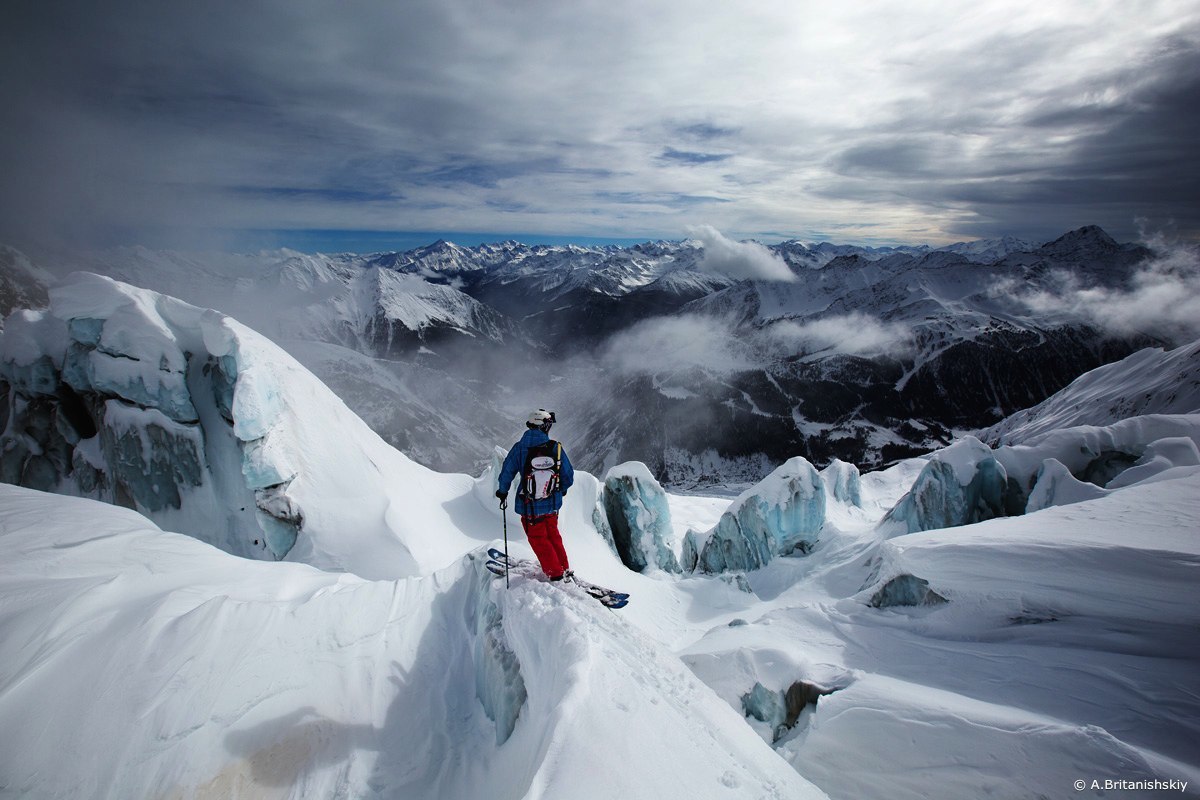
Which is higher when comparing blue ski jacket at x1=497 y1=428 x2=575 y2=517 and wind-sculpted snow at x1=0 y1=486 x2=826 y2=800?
blue ski jacket at x1=497 y1=428 x2=575 y2=517

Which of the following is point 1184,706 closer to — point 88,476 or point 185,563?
point 185,563

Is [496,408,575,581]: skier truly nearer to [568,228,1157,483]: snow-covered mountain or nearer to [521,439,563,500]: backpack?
[521,439,563,500]: backpack

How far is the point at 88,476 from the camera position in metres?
16.0

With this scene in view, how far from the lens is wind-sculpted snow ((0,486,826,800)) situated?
154 inches

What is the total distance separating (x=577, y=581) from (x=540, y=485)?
166 centimetres

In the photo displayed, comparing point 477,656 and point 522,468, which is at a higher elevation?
point 522,468

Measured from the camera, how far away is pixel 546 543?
727 cm

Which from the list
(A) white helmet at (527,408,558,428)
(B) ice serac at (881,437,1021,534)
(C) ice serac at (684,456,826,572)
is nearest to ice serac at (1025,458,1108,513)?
(B) ice serac at (881,437,1021,534)

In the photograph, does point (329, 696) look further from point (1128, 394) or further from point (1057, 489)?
point (1128, 394)

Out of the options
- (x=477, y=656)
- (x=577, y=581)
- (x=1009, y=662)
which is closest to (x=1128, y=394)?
(x=1009, y=662)

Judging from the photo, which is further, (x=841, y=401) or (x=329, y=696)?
(x=841, y=401)

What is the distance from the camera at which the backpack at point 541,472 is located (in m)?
7.20

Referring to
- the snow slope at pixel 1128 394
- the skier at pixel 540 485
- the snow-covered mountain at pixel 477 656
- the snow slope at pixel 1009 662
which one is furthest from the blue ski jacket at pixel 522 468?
the snow slope at pixel 1128 394

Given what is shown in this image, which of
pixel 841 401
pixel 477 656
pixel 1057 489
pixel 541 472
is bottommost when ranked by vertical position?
pixel 841 401
